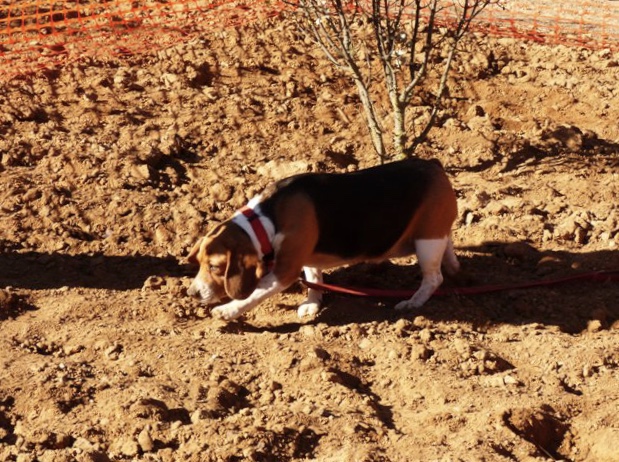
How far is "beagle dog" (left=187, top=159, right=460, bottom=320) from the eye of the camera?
6777mm

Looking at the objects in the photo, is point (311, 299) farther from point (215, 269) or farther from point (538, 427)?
point (538, 427)

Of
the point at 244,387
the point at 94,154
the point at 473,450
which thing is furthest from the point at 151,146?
the point at 473,450

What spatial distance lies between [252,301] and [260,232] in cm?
52

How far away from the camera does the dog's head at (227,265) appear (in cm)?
670

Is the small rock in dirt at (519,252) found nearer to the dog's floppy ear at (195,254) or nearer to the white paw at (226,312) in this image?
the white paw at (226,312)

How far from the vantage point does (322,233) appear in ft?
23.4

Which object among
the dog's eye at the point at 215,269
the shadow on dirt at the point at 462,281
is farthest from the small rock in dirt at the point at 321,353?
the dog's eye at the point at 215,269

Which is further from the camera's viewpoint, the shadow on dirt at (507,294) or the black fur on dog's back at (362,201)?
the shadow on dirt at (507,294)

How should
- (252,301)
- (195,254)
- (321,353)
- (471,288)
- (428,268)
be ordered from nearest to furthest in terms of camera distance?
(321,353) → (195,254) → (252,301) → (428,268) → (471,288)

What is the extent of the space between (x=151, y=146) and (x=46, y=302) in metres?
2.44

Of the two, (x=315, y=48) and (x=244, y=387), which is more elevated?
(x=315, y=48)

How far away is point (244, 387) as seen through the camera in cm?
629

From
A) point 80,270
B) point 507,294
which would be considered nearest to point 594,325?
point 507,294

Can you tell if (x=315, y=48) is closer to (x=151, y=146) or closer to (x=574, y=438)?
(x=151, y=146)
